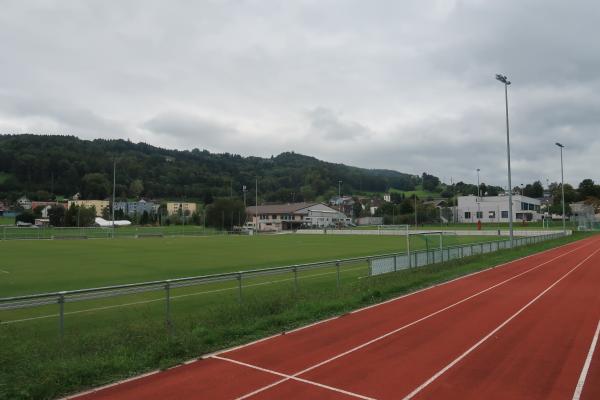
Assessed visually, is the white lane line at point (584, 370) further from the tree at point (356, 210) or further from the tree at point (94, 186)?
the tree at point (94, 186)

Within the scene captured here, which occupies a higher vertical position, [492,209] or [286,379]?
[492,209]

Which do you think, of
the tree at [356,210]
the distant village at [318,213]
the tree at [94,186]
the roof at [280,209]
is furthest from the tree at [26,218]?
the tree at [356,210]

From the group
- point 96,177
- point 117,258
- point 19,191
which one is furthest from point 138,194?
point 117,258

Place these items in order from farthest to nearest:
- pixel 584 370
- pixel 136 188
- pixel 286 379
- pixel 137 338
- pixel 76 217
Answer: pixel 136 188 < pixel 76 217 < pixel 137 338 < pixel 584 370 < pixel 286 379

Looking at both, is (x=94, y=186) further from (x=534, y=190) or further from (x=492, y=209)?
(x=534, y=190)

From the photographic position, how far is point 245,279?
69.4 feet

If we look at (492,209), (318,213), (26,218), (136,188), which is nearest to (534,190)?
(492,209)

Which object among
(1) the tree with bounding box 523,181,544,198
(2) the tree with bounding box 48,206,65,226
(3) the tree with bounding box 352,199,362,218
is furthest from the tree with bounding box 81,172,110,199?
(1) the tree with bounding box 523,181,544,198

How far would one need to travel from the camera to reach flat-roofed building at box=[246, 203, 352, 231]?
140250 millimetres

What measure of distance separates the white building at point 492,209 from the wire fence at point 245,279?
7455cm

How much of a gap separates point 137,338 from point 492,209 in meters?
116

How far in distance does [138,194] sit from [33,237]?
424 ft

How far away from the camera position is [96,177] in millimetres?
165250

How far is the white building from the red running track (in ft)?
343
